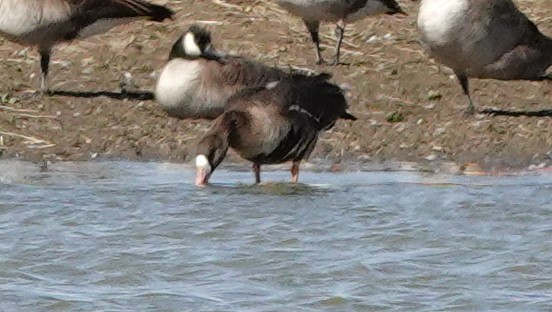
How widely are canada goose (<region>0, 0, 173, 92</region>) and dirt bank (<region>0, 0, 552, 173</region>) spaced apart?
37cm

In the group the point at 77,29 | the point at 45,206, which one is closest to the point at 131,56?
the point at 77,29

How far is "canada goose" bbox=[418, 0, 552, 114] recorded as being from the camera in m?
11.1

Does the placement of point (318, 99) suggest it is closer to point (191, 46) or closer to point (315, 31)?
point (191, 46)

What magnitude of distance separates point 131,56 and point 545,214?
17.3 feet

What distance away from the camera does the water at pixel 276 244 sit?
6742mm

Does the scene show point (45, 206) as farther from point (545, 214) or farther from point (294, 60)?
point (294, 60)

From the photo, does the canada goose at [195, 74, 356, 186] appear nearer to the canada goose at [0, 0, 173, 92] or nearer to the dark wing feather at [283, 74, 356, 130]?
the dark wing feather at [283, 74, 356, 130]

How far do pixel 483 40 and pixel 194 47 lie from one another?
6.68 ft


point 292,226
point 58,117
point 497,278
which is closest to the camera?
point 497,278

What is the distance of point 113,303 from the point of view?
665 cm

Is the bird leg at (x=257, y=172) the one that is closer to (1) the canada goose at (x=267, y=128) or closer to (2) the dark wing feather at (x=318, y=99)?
(1) the canada goose at (x=267, y=128)

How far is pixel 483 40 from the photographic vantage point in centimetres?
1123

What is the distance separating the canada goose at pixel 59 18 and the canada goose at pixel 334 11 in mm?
1044

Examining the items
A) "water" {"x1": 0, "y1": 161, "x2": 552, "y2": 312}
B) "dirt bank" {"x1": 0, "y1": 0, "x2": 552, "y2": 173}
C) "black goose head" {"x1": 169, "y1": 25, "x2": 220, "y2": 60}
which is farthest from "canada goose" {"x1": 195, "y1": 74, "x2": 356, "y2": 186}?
"black goose head" {"x1": 169, "y1": 25, "x2": 220, "y2": 60}
